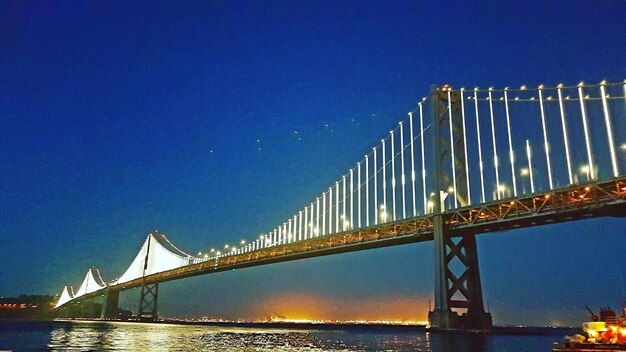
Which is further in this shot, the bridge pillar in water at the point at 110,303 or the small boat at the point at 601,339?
the bridge pillar in water at the point at 110,303

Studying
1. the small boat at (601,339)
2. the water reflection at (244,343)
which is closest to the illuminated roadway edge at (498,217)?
the water reflection at (244,343)

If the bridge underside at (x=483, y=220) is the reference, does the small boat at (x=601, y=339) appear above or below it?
below

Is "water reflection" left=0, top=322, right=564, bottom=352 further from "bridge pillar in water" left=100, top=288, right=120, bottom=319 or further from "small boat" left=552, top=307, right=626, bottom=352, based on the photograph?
"bridge pillar in water" left=100, top=288, right=120, bottom=319

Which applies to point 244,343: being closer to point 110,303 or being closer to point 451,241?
point 451,241

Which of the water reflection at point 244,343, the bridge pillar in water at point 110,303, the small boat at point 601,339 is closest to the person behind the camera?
the small boat at point 601,339

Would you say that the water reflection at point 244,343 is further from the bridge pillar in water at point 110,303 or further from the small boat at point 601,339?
the bridge pillar in water at point 110,303

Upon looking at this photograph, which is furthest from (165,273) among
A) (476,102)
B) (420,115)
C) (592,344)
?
(592,344)

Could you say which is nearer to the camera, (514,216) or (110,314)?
(514,216)

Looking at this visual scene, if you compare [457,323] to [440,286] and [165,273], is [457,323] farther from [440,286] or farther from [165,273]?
[165,273]
